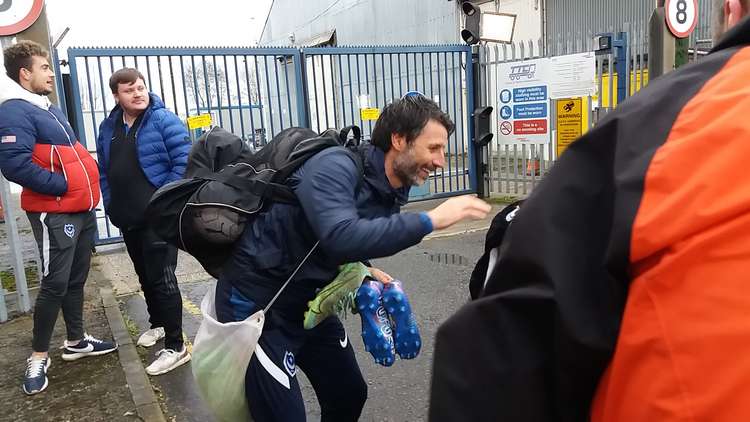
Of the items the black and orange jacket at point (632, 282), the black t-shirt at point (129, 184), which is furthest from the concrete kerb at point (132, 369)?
the black and orange jacket at point (632, 282)

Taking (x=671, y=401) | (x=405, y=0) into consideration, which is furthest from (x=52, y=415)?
(x=405, y=0)

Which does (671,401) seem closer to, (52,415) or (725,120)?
(725,120)

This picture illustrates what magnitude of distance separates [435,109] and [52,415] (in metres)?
2.73

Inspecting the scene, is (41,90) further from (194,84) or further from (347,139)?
(194,84)

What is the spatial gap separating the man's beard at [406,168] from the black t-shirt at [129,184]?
7.24ft

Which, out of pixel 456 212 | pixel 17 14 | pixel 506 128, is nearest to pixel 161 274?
pixel 456 212

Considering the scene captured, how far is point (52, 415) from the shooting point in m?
3.25

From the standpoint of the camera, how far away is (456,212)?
1912 mm

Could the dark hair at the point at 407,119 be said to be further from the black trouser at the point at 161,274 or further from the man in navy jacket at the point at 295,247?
the black trouser at the point at 161,274

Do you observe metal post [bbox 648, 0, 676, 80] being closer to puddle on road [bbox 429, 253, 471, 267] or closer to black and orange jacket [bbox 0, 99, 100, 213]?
puddle on road [bbox 429, 253, 471, 267]

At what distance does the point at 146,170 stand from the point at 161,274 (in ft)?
2.23

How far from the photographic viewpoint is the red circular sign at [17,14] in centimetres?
489

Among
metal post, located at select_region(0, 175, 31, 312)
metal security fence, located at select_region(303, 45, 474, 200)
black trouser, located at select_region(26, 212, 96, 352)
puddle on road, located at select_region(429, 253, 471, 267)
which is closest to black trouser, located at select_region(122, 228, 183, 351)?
black trouser, located at select_region(26, 212, 96, 352)

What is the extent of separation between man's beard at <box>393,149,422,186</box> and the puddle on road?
4007 mm
